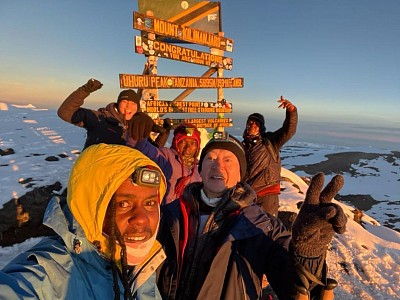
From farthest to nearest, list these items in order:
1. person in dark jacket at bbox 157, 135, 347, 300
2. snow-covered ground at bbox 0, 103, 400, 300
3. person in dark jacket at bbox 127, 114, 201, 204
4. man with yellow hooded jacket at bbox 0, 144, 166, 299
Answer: snow-covered ground at bbox 0, 103, 400, 300
person in dark jacket at bbox 127, 114, 201, 204
person in dark jacket at bbox 157, 135, 347, 300
man with yellow hooded jacket at bbox 0, 144, 166, 299

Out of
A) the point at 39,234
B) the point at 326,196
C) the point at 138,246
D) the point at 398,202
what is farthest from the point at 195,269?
the point at 398,202

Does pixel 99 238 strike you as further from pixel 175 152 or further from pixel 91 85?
pixel 91 85

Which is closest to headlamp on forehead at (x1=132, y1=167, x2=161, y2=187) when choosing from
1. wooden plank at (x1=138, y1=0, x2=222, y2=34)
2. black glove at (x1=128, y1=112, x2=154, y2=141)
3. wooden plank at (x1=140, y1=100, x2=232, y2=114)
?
black glove at (x1=128, y1=112, x2=154, y2=141)

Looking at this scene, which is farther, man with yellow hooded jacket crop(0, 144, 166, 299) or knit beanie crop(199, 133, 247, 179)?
knit beanie crop(199, 133, 247, 179)

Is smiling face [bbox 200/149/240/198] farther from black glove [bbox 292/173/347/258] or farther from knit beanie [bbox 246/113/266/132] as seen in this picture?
knit beanie [bbox 246/113/266/132]

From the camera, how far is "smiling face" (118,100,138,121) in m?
5.37

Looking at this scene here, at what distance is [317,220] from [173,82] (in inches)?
320

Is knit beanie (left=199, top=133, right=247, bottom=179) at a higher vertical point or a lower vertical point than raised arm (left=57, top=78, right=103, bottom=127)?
lower

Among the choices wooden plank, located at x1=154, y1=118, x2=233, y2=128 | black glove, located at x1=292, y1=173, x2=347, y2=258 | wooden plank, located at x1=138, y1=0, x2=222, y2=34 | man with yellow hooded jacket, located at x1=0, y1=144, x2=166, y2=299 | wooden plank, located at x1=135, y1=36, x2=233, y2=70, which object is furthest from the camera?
wooden plank, located at x1=154, y1=118, x2=233, y2=128

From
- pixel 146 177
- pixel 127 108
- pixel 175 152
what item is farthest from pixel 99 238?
pixel 127 108

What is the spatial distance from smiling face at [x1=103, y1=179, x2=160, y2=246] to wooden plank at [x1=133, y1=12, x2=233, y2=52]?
746cm

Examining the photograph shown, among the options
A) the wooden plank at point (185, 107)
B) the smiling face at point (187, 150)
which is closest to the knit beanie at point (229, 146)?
the smiling face at point (187, 150)

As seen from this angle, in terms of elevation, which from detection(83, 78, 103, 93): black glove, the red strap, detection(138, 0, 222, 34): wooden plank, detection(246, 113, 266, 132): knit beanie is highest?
detection(138, 0, 222, 34): wooden plank

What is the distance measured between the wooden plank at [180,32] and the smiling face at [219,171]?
22.0 feet
